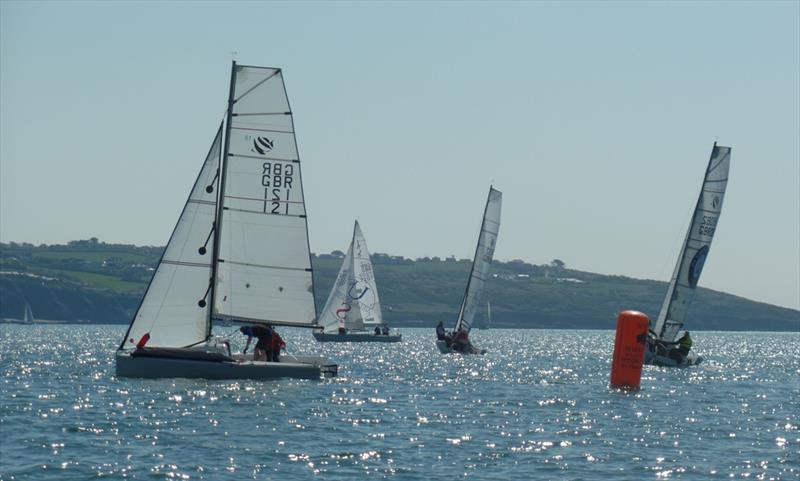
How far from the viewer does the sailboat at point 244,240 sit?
44156 millimetres

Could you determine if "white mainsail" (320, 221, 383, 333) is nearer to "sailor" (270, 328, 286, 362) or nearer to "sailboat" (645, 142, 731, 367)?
"sailboat" (645, 142, 731, 367)

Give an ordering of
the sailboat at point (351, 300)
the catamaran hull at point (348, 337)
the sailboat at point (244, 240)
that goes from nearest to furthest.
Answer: the sailboat at point (244, 240)
the catamaran hull at point (348, 337)
the sailboat at point (351, 300)

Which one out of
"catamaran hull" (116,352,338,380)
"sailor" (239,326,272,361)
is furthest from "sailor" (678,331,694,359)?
"catamaran hull" (116,352,338,380)

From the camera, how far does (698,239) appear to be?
70.4m

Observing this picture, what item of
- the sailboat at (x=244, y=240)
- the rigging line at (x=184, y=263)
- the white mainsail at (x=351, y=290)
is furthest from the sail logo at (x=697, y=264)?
the white mainsail at (x=351, y=290)

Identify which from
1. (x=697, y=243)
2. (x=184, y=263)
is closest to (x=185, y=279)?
(x=184, y=263)

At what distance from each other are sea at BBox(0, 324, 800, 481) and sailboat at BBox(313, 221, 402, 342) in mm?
55457

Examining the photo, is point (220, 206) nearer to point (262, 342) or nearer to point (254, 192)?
point (254, 192)

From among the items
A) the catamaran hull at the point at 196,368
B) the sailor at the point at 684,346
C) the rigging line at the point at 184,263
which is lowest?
the catamaran hull at the point at 196,368

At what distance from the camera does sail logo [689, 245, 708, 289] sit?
70625 millimetres

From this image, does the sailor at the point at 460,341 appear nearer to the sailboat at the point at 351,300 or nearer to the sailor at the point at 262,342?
the sailboat at the point at 351,300

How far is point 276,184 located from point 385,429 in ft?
47.8

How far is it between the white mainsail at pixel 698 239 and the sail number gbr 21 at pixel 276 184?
3048 cm

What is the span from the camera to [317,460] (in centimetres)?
2706
